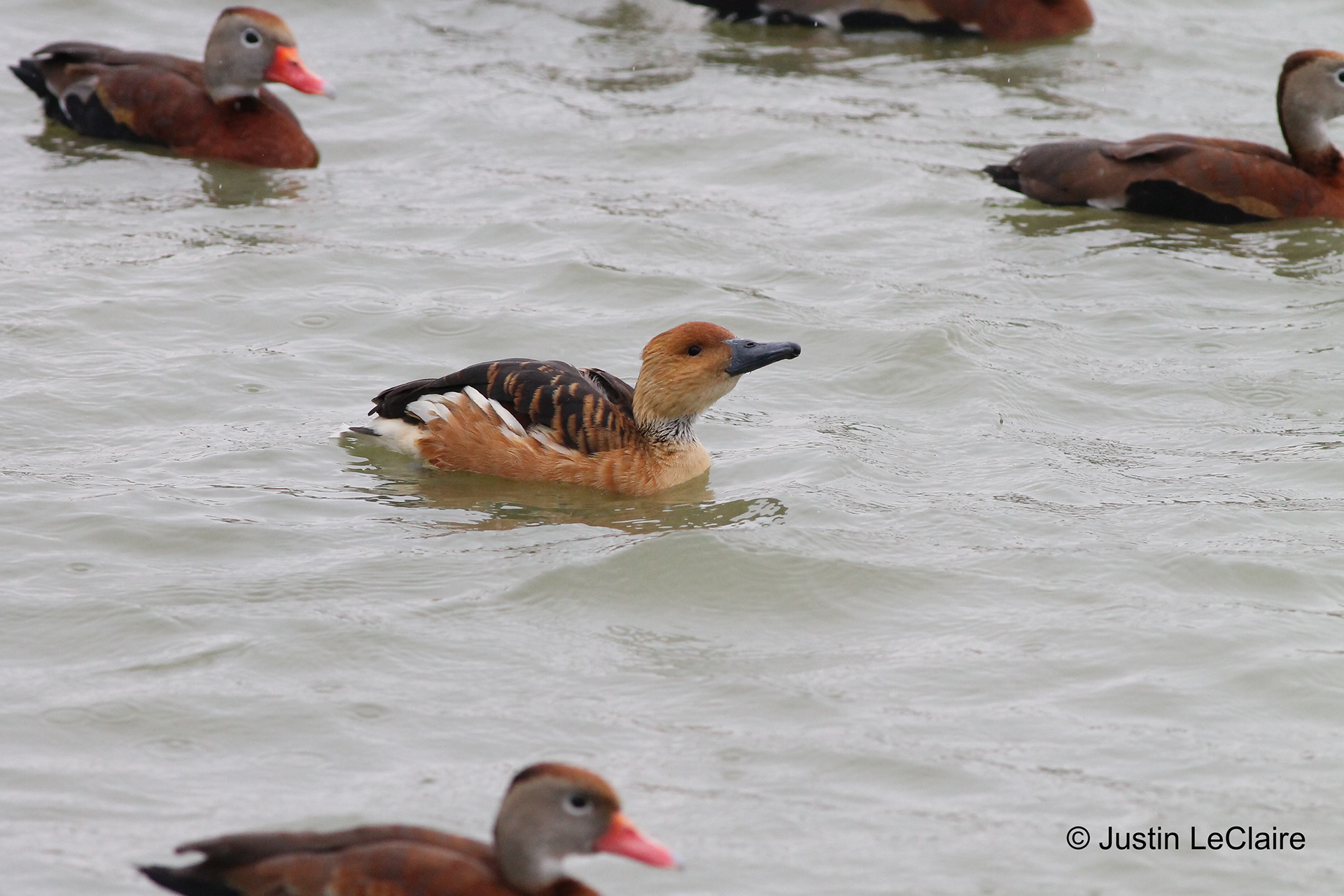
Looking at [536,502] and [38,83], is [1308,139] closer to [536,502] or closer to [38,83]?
[536,502]

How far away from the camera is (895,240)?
11156 millimetres

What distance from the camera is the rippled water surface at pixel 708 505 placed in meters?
5.36

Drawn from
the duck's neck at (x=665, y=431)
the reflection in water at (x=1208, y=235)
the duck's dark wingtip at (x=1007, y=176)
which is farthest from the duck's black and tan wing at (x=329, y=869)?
the duck's dark wingtip at (x=1007, y=176)

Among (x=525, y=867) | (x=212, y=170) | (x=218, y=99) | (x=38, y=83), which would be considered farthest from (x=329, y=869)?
(x=38, y=83)

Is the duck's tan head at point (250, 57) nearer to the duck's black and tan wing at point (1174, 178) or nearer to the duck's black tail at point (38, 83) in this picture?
the duck's black tail at point (38, 83)

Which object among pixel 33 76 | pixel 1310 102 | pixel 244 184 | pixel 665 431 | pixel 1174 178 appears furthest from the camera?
pixel 33 76

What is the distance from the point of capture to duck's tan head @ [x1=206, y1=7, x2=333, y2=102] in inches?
468

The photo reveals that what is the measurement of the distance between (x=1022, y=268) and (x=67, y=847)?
7269 mm

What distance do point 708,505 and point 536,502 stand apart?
0.76m

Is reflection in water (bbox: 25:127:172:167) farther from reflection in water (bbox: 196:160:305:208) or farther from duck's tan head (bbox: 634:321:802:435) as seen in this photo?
duck's tan head (bbox: 634:321:802:435)

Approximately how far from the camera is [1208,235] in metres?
11.2

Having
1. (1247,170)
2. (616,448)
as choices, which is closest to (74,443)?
(616,448)

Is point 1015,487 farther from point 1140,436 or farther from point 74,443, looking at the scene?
point 74,443

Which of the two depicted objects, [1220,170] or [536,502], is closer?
[536,502]
